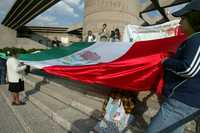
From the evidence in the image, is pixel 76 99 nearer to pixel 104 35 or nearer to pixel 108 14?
pixel 104 35

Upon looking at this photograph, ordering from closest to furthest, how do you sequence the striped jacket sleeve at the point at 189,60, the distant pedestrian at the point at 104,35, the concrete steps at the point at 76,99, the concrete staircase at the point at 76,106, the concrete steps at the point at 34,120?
the striped jacket sleeve at the point at 189,60
the concrete staircase at the point at 76,106
the concrete steps at the point at 34,120
the concrete steps at the point at 76,99
the distant pedestrian at the point at 104,35

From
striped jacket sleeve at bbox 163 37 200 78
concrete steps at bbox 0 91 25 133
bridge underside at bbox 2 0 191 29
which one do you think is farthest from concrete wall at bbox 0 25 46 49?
striped jacket sleeve at bbox 163 37 200 78

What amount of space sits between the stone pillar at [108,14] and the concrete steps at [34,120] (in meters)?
9.06

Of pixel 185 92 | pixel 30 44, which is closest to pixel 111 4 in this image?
pixel 185 92

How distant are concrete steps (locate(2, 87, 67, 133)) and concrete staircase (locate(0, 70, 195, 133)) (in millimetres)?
20

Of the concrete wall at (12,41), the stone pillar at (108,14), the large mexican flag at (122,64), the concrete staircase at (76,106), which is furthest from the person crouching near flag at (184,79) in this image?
the concrete wall at (12,41)

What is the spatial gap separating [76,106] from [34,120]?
99 centimetres

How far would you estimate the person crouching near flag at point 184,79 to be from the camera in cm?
256

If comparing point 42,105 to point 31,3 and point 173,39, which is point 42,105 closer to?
point 173,39

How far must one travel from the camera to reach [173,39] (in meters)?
4.06

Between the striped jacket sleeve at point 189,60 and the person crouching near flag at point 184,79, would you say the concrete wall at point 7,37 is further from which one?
the striped jacket sleeve at point 189,60

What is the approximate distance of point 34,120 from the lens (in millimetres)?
7105

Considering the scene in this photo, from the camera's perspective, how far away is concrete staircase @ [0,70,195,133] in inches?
211

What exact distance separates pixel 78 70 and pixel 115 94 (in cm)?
63
